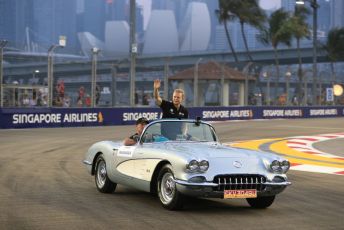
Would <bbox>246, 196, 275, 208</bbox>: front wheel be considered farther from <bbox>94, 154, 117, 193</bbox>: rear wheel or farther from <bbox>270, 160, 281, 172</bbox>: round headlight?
<bbox>94, 154, 117, 193</bbox>: rear wheel

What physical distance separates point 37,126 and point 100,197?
18269mm

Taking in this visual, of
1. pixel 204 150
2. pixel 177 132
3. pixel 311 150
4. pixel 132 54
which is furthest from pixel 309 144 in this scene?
pixel 204 150

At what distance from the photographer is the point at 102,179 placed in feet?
30.0

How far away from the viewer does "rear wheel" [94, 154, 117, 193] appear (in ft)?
29.2

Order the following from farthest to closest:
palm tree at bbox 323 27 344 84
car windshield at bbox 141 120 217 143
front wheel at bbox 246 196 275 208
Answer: palm tree at bbox 323 27 344 84, car windshield at bbox 141 120 217 143, front wheel at bbox 246 196 275 208

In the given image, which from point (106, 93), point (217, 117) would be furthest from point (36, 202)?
point (217, 117)

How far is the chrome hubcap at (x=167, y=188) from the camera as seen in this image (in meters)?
7.38

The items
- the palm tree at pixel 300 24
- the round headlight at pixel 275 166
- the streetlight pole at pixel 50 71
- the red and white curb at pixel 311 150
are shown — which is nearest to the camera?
the round headlight at pixel 275 166

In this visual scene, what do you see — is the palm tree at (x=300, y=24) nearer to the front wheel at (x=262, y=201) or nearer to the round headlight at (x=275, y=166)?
the front wheel at (x=262, y=201)

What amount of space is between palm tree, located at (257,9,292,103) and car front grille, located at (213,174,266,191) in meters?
56.3

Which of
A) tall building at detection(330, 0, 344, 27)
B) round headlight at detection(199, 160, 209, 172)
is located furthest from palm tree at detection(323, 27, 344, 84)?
tall building at detection(330, 0, 344, 27)

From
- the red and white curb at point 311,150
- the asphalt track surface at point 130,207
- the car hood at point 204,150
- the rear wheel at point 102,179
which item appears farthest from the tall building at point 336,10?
the car hood at point 204,150

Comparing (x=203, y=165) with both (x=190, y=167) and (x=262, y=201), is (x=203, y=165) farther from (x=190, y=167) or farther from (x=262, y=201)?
(x=262, y=201)

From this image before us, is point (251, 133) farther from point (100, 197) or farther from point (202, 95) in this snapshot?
Answer: point (100, 197)
